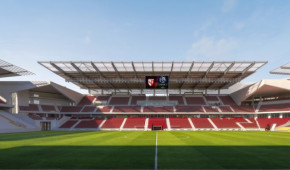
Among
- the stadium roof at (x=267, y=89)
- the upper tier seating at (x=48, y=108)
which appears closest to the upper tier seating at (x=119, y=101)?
the upper tier seating at (x=48, y=108)

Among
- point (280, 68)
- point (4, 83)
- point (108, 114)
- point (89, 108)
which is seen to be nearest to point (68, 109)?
point (89, 108)

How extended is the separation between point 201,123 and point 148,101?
54.5 ft

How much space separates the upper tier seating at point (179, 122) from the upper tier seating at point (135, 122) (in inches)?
270

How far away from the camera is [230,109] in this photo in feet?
177

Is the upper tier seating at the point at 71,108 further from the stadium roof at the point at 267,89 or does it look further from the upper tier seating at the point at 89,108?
the stadium roof at the point at 267,89

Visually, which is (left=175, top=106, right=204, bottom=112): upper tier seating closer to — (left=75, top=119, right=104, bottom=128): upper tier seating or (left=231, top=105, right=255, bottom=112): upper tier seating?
(left=231, top=105, right=255, bottom=112): upper tier seating

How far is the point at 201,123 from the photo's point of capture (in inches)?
1940

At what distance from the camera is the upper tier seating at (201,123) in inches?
1867

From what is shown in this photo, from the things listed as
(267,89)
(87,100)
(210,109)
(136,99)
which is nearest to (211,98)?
(210,109)

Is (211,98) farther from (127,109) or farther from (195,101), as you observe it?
(127,109)

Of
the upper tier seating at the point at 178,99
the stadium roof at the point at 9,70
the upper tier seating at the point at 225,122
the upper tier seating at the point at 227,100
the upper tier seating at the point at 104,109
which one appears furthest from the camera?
the upper tier seating at the point at 178,99

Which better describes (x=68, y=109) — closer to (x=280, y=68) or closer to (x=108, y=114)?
(x=108, y=114)

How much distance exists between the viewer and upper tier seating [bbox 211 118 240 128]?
47.5m

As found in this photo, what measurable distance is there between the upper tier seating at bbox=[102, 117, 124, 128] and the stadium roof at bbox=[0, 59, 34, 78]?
19.6m
